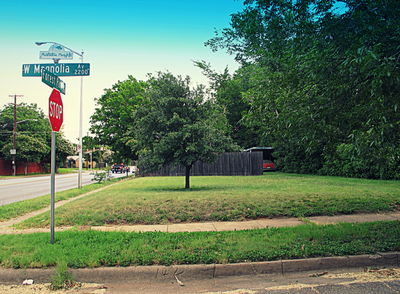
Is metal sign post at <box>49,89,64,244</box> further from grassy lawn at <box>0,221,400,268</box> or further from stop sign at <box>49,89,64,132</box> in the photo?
grassy lawn at <box>0,221,400,268</box>

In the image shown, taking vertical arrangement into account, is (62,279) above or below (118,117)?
below

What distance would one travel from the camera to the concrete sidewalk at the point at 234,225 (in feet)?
25.3

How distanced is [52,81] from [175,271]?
4105 millimetres

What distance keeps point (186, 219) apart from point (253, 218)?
1724 millimetres

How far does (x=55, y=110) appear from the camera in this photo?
642cm

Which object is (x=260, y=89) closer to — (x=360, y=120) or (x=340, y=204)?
(x=360, y=120)

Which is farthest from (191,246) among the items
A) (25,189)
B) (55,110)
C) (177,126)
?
(25,189)

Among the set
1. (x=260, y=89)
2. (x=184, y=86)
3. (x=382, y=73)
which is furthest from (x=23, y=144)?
(x=382, y=73)

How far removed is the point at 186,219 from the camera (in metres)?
8.76

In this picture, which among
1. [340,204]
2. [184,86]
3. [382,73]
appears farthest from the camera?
[184,86]

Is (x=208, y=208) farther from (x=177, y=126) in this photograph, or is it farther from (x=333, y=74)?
(x=177, y=126)

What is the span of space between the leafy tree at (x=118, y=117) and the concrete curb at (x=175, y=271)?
2631 cm

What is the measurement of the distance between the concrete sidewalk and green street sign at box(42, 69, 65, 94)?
10.4ft

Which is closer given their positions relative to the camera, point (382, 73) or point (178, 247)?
point (382, 73)
